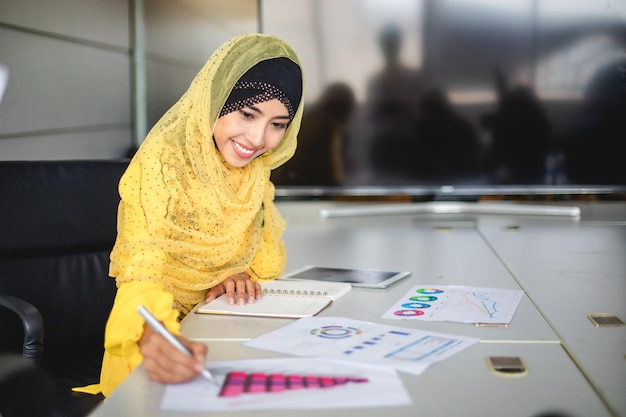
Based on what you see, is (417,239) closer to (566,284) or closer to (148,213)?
(566,284)

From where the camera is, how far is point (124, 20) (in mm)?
2955

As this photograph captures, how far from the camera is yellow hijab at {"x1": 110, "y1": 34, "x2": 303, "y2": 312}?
1225 millimetres

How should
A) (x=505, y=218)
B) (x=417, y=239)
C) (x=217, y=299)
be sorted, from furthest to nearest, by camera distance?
1. (x=505, y=218)
2. (x=417, y=239)
3. (x=217, y=299)

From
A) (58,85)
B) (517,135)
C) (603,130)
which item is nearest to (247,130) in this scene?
(58,85)

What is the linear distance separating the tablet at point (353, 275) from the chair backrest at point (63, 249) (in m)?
0.47

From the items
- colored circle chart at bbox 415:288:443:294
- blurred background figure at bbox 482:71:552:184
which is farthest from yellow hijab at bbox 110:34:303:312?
blurred background figure at bbox 482:71:552:184

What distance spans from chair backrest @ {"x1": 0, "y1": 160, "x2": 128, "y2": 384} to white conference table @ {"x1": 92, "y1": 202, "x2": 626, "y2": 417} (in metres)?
0.47

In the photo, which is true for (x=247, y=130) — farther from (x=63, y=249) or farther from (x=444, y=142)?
(x=444, y=142)

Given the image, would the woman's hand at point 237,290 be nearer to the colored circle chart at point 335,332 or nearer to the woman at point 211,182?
the woman at point 211,182

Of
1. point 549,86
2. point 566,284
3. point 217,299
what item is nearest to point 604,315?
point 566,284

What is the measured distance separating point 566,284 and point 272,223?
0.67 m

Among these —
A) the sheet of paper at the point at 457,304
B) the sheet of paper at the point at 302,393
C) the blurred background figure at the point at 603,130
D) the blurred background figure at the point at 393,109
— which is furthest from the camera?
the blurred background figure at the point at 393,109

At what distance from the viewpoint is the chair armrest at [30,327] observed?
1.30 m


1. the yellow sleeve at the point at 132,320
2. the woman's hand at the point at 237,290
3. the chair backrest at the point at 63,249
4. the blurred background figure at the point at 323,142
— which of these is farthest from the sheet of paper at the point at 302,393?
the blurred background figure at the point at 323,142
